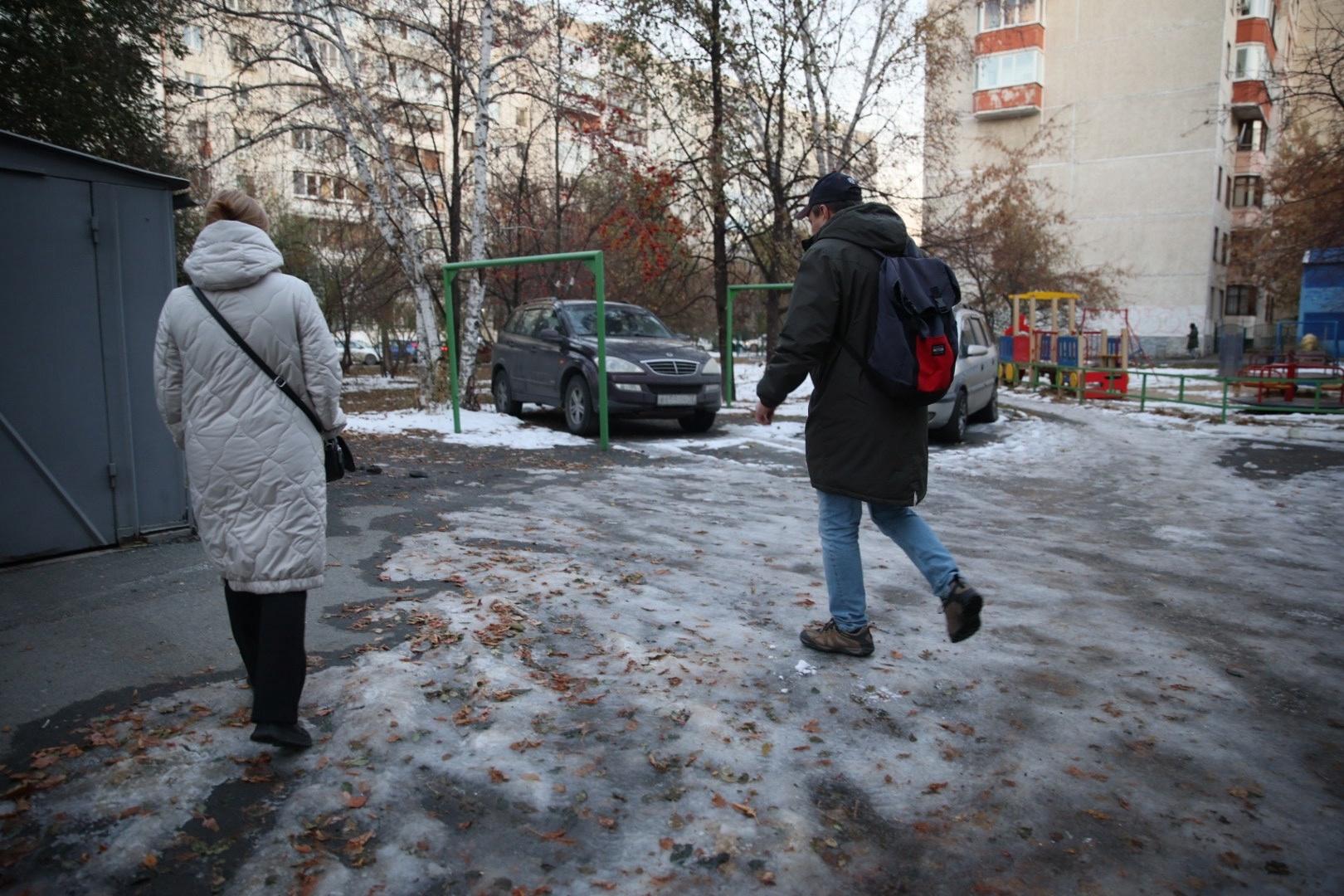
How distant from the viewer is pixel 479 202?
549 inches

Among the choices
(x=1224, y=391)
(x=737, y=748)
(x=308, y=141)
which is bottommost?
(x=737, y=748)

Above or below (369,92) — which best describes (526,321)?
below

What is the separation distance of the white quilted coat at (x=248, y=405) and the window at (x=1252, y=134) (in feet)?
161

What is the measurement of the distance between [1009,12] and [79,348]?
42.7 meters

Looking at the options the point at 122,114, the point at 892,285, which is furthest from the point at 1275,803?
the point at 122,114

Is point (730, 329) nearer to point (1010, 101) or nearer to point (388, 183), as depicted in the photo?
point (388, 183)

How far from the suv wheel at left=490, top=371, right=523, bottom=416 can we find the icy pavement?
871 centimetres

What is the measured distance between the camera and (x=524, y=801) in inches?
109

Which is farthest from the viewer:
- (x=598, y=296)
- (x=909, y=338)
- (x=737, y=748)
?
(x=598, y=296)

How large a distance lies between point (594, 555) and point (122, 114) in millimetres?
8898

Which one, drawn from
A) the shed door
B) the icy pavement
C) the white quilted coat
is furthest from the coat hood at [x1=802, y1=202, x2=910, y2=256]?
the shed door

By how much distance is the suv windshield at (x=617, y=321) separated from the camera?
12.8 metres

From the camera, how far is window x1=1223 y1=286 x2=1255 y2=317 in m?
44.3

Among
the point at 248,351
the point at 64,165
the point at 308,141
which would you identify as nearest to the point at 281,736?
the point at 248,351
